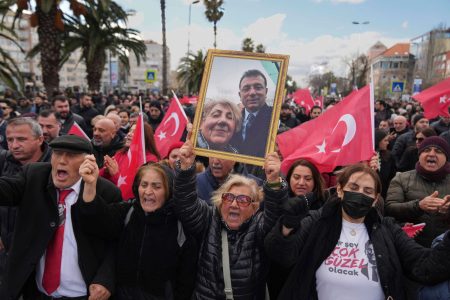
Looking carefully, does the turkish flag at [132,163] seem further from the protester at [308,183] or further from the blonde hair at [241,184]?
the protester at [308,183]

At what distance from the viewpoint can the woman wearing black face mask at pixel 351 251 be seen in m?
2.54

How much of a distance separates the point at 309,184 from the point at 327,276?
43.9 inches

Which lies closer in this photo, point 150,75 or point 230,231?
point 230,231

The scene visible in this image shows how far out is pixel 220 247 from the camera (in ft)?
9.28

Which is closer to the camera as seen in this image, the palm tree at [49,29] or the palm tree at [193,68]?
the palm tree at [49,29]

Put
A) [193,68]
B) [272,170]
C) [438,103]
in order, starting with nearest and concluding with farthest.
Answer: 1. [272,170]
2. [438,103]
3. [193,68]

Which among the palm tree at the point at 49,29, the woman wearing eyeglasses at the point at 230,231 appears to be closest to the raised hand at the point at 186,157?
the woman wearing eyeglasses at the point at 230,231

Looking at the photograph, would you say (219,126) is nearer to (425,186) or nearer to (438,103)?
(425,186)

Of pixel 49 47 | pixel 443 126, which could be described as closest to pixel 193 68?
pixel 49 47

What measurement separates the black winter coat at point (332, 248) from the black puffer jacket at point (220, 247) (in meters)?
0.19

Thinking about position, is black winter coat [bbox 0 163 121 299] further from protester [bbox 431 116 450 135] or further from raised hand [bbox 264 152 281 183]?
protester [bbox 431 116 450 135]

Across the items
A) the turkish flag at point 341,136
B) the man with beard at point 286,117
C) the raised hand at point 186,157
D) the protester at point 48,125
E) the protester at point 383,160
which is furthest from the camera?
the man with beard at point 286,117

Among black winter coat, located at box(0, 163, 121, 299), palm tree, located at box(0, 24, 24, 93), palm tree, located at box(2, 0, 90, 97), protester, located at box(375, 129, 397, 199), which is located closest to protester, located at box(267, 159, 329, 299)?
black winter coat, located at box(0, 163, 121, 299)

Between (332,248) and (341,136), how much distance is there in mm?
1729
